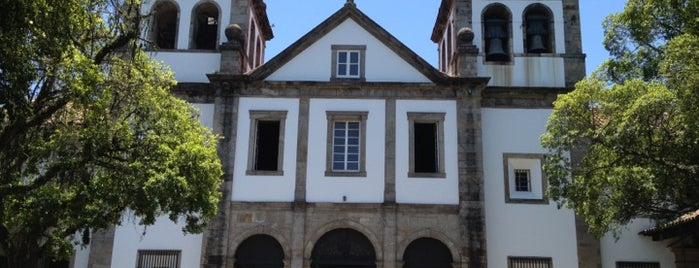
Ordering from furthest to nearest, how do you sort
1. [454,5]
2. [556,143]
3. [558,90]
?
[454,5] < [558,90] < [556,143]

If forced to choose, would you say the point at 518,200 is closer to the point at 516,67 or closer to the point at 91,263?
the point at 516,67

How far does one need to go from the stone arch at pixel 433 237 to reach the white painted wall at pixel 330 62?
496 cm

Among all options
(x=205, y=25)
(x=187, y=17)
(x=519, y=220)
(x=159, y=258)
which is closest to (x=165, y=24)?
(x=205, y=25)

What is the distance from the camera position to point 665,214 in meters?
16.0

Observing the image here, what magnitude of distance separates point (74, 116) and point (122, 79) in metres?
1.28

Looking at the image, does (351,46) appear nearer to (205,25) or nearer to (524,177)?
(205,25)

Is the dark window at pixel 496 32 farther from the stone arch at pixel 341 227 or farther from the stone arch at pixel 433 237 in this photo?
the stone arch at pixel 341 227

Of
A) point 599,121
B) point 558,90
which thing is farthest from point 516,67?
point 599,121

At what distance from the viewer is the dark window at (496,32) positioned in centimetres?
2403

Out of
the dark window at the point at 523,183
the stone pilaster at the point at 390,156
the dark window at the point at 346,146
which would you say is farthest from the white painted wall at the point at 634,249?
the dark window at the point at 346,146

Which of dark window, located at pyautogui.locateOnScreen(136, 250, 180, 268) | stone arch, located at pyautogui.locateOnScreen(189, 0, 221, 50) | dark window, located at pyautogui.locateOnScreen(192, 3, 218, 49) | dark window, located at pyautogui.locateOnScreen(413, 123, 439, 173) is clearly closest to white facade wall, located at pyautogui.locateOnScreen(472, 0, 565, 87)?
dark window, located at pyautogui.locateOnScreen(413, 123, 439, 173)

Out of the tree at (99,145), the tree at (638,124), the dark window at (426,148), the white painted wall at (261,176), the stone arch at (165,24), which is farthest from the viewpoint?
the stone arch at (165,24)

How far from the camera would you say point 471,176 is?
2148 cm

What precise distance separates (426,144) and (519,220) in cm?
370
